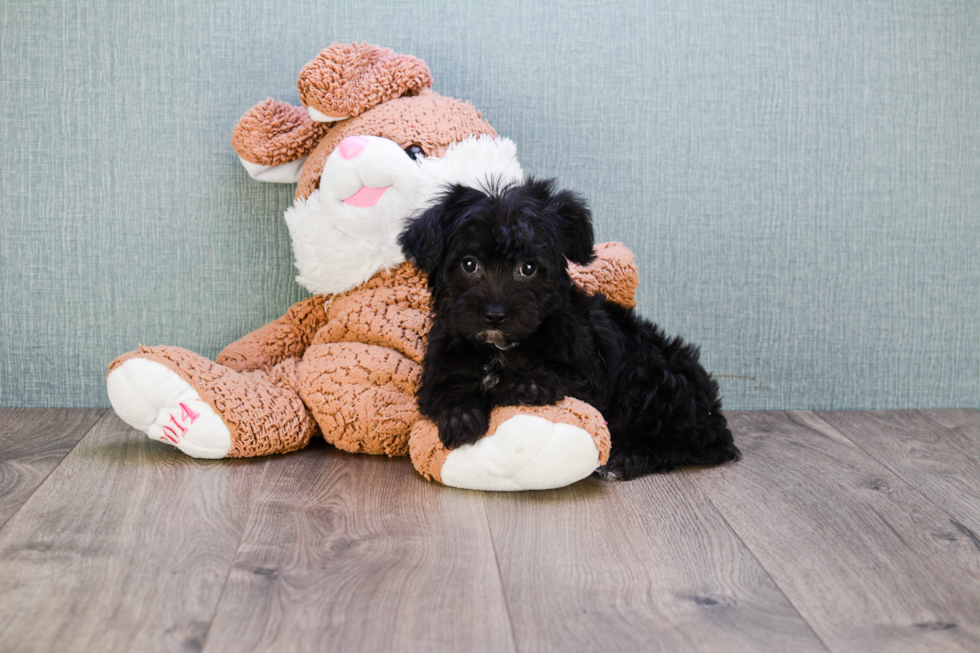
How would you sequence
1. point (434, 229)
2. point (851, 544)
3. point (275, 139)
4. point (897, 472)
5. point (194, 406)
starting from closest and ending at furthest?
point (851, 544) < point (434, 229) < point (194, 406) < point (897, 472) < point (275, 139)

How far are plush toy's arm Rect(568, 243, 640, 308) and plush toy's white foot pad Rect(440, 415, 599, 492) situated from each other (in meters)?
0.51

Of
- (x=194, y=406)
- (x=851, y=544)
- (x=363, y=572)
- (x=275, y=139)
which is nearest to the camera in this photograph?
(x=363, y=572)

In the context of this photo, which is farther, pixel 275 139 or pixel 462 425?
pixel 275 139

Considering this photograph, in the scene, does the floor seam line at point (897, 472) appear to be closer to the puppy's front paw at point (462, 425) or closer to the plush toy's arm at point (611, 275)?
the plush toy's arm at point (611, 275)

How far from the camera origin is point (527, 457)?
159 cm

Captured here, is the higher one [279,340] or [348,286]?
[348,286]

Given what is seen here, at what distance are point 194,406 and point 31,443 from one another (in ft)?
1.65

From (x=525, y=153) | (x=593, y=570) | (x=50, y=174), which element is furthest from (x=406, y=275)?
(x=50, y=174)

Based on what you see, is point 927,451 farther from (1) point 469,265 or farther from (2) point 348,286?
(2) point 348,286

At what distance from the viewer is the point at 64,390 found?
2.29m

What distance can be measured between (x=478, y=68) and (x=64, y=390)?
144 centimetres

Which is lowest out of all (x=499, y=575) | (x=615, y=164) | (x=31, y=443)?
(x=31, y=443)

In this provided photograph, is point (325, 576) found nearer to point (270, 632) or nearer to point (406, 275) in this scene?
point (270, 632)

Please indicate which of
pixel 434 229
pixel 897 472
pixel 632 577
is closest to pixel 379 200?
pixel 434 229
